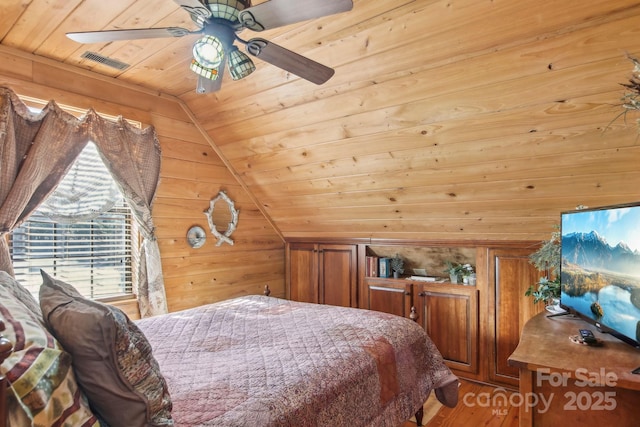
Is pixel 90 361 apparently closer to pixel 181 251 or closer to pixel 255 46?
pixel 255 46

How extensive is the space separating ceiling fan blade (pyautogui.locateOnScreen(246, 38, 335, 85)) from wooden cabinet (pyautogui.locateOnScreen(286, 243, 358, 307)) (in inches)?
97.8

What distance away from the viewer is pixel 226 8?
4.59 feet

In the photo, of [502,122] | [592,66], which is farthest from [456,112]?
[592,66]

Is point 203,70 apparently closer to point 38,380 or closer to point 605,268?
point 38,380

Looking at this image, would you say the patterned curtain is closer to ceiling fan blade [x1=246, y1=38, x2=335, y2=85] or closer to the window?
the window

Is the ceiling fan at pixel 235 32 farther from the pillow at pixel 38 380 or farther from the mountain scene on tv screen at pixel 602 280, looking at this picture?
the mountain scene on tv screen at pixel 602 280

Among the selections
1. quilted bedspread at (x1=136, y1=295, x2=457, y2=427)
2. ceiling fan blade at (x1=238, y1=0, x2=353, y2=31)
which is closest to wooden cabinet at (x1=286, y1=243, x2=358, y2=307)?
quilted bedspread at (x1=136, y1=295, x2=457, y2=427)

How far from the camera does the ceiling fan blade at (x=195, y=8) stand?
135 cm

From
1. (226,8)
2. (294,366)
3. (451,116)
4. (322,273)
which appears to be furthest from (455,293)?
(226,8)

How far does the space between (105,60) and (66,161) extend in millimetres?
761

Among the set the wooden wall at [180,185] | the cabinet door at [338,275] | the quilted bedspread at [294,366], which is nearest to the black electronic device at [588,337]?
the quilted bedspread at [294,366]

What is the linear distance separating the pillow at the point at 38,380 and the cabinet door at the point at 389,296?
9.75 ft

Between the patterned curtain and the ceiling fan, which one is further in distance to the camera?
the patterned curtain

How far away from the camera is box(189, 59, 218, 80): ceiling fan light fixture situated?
1697 mm
